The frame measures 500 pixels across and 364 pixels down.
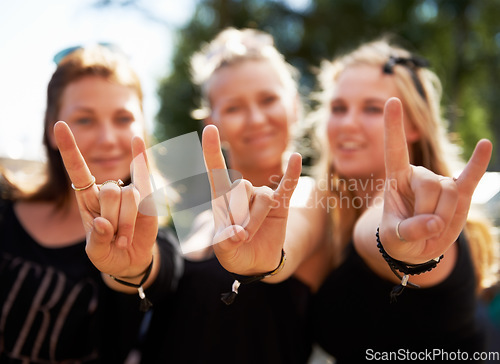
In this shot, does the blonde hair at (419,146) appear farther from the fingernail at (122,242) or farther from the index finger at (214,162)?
the fingernail at (122,242)

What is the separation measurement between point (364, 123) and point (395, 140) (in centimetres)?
82

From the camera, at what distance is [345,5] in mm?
9289

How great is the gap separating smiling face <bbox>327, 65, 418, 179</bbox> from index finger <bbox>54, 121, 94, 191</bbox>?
47.0 inches

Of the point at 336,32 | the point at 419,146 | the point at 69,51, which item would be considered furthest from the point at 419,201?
the point at 336,32

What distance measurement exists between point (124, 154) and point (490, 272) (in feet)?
5.87

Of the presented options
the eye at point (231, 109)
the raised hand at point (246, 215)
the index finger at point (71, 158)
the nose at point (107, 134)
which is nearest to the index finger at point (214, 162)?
the raised hand at point (246, 215)

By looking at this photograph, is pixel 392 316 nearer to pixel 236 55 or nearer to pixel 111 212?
pixel 111 212

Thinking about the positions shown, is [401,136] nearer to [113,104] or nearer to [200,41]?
[113,104]

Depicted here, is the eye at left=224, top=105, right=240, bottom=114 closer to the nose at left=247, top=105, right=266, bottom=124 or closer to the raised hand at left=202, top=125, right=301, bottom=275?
the nose at left=247, top=105, right=266, bottom=124

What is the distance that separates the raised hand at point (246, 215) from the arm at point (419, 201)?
25 cm

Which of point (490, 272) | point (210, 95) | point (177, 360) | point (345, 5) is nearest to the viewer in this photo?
point (177, 360)

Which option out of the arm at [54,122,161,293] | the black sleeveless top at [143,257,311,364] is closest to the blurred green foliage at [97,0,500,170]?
the black sleeveless top at [143,257,311,364]

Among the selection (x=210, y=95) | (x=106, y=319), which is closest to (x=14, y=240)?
(x=106, y=319)

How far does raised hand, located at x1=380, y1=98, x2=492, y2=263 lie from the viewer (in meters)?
0.83
